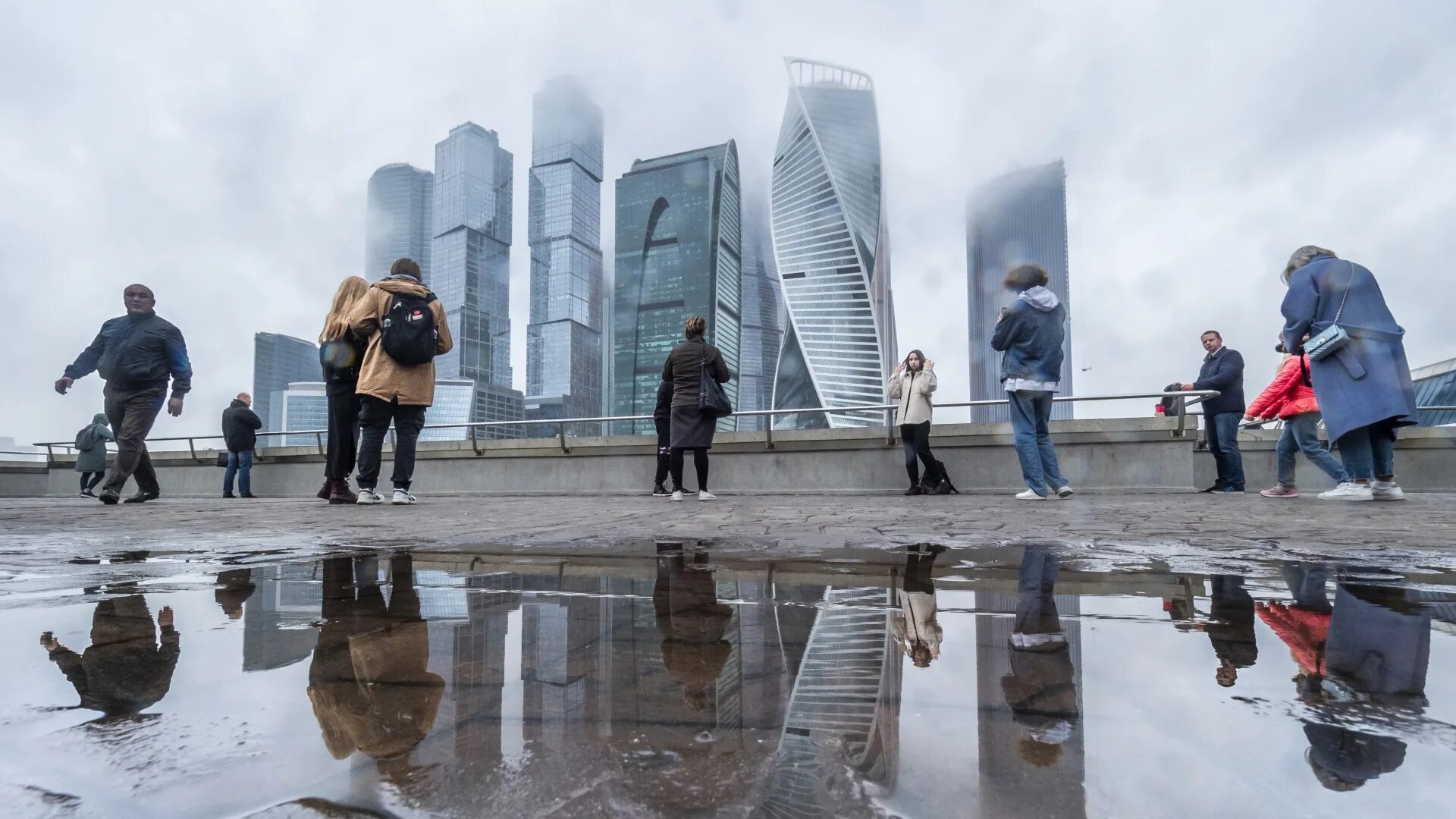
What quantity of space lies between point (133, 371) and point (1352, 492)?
951 cm

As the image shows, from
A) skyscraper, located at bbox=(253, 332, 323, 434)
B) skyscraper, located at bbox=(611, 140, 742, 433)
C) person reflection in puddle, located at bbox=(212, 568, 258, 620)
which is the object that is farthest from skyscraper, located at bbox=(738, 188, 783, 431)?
person reflection in puddle, located at bbox=(212, 568, 258, 620)

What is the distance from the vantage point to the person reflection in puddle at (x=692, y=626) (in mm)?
1047

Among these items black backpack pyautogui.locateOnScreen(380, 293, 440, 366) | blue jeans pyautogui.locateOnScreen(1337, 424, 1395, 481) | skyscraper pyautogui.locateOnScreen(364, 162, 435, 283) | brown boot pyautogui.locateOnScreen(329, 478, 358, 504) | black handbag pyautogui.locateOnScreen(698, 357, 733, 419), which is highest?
skyscraper pyautogui.locateOnScreen(364, 162, 435, 283)

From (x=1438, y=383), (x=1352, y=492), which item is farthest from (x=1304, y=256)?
(x=1438, y=383)

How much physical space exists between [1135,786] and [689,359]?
6694 mm

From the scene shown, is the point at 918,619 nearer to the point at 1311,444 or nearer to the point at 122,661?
the point at 122,661

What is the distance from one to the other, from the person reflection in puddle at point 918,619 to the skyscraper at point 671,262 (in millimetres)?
95394

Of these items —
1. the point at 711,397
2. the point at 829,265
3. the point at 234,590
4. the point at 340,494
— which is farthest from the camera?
the point at 829,265

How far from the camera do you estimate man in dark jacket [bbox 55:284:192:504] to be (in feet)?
20.1

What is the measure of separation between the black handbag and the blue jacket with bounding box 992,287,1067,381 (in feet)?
8.36

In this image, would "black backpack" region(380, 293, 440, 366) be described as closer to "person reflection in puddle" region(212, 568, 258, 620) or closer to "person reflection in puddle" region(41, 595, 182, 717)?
"person reflection in puddle" region(212, 568, 258, 620)

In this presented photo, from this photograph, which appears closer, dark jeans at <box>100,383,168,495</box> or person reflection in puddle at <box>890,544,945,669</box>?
person reflection in puddle at <box>890,544,945,669</box>

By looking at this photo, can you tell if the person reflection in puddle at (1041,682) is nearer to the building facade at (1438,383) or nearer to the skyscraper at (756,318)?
the building facade at (1438,383)

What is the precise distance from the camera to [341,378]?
6004mm
